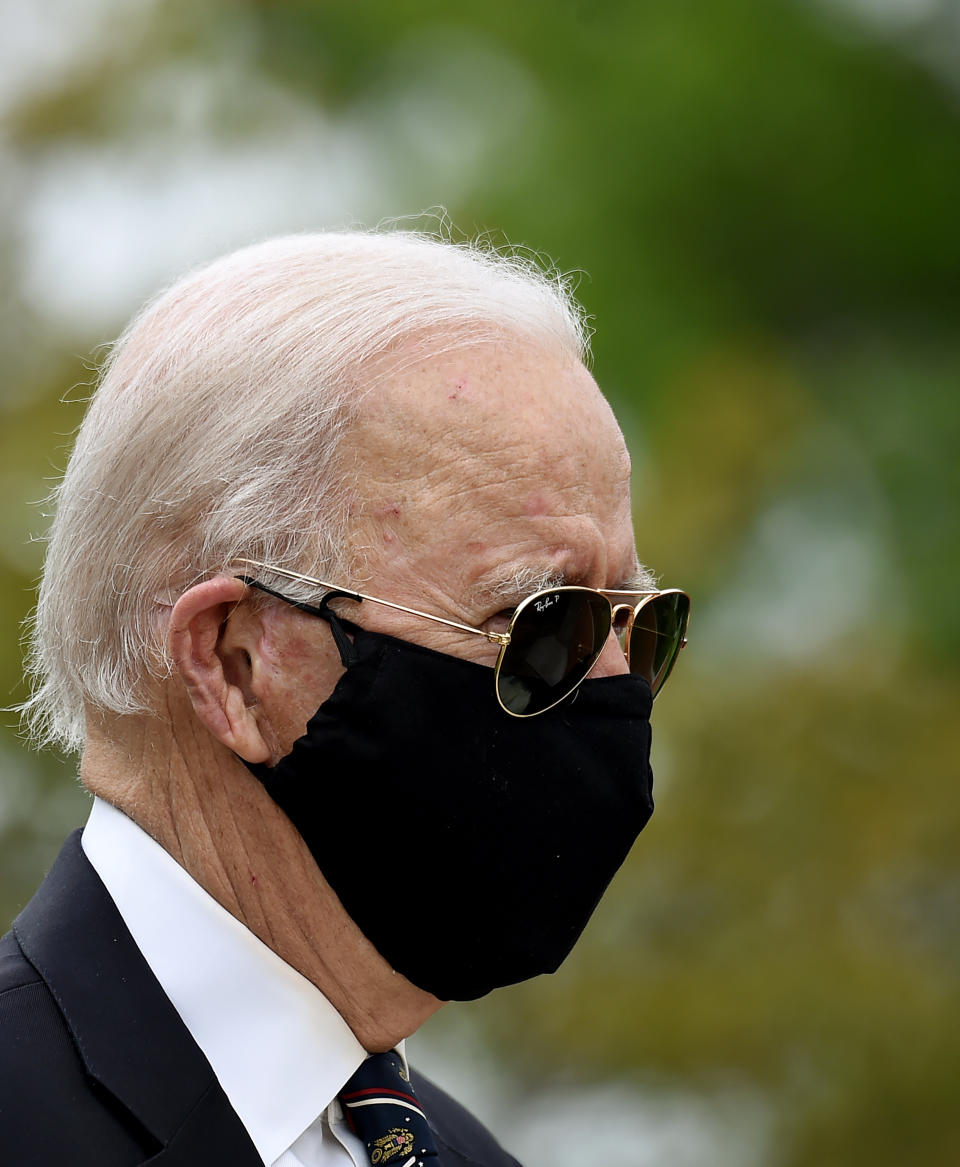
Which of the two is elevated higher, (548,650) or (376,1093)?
(548,650)

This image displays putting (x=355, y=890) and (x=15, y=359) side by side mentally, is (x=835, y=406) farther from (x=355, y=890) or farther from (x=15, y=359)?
(x=355, y=890)

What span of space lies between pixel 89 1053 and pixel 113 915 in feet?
0.67

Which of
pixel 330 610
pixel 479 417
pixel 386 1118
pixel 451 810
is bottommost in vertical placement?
pixel 386 1118

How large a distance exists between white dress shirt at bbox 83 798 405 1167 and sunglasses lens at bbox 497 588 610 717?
0.55 meters

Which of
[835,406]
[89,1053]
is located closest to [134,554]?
[89,1053]

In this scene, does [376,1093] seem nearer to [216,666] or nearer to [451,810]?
[451,810]

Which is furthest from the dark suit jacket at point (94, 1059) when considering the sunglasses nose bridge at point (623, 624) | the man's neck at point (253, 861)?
the sunglasses nose bridge at point (623, 624)

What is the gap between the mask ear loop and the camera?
201cm

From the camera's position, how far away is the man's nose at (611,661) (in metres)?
2.21

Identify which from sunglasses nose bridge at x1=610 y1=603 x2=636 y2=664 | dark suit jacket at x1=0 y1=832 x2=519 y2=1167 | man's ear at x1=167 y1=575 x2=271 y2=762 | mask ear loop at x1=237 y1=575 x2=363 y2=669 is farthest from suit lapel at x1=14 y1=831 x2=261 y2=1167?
sunglasses nose bridge at x1=610 y1=603 x2=636 y2=664

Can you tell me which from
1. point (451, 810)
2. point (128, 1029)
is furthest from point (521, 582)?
point (128, 1029)

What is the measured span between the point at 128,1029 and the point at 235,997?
17 cm

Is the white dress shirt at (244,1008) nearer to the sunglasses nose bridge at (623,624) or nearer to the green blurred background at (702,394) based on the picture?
the sunglasses nose bridge at (623,624)

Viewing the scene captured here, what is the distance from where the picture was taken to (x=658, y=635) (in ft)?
7.85
